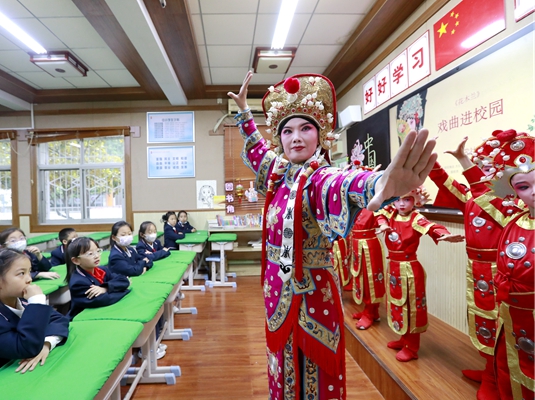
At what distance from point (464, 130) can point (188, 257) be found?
2.85 meters

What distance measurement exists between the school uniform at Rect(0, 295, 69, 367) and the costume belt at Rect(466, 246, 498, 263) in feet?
6.70

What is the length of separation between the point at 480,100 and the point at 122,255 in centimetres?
304

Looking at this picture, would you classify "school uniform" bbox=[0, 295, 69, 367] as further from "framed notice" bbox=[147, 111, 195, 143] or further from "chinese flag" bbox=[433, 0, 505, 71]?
"framed notice" bbox=[147, 111, 195, 143]

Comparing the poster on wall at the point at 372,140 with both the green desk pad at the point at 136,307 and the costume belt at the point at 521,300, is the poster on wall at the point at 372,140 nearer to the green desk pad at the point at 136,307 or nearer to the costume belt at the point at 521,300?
the costume belt at the point at 521,300

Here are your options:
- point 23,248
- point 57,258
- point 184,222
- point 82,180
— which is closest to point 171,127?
point 184,222

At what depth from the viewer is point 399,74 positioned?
10.0 ft

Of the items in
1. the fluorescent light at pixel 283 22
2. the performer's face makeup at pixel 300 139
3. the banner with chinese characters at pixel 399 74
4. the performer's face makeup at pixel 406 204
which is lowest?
the performer's face makeup at pixel 406 204

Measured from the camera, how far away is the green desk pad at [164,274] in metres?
2.31

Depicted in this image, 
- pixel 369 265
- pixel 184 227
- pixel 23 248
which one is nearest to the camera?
pixel 369 265

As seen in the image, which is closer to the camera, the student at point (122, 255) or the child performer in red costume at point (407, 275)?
the child performer in red costume at point (407, 275)

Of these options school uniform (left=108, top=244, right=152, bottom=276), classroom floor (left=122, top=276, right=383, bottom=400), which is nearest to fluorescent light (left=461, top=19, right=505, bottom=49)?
classroom floor (left=122, top=276, right=383, bottom=400)

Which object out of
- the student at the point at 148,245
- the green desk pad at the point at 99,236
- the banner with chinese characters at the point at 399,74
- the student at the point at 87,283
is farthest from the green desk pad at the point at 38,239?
the banner with chinese characters at the point at 399,74

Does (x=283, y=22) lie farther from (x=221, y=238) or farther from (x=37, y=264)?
(x=37, y=264)

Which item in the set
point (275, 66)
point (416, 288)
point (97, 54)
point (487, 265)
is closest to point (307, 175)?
point (487, 265)
